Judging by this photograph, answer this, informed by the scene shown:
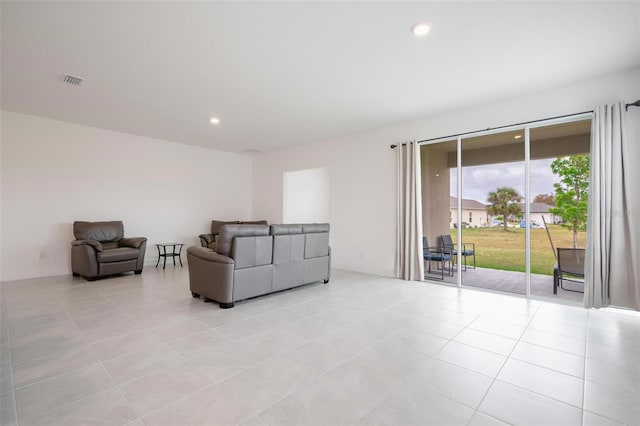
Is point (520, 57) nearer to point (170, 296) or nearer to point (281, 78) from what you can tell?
point (281, 78)

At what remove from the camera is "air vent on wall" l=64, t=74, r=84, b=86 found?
140 inches

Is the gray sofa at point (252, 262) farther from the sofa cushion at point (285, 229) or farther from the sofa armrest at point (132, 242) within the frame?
the sofa armrest at point (132, 242)

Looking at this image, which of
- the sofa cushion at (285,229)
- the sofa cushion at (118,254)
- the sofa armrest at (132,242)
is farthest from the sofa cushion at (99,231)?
the sofa cushion at (285,229)

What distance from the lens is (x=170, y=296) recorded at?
403 centimetres

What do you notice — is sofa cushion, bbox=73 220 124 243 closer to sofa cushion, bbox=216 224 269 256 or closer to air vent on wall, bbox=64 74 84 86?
air vent on wall, bbox=64 74 84 86

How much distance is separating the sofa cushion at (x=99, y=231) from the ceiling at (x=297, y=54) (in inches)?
79.2

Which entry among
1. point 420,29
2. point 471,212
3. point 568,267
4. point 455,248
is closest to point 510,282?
point 568,267

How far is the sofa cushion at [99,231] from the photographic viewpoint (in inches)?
208

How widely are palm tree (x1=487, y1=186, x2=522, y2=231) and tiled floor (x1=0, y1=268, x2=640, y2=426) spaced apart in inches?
52.0

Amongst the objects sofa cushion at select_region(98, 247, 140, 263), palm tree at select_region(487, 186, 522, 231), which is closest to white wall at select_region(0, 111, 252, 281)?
sofa cushion at select_region(98, 247, 140, 263)

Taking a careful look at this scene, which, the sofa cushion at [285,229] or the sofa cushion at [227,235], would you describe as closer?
the sofa cushion at [227,235]

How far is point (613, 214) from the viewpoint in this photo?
3369 millimetres

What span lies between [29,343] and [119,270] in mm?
2865

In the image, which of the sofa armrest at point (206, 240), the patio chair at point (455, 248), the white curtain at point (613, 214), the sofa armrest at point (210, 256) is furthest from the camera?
the sofa armrest at point (206, 240)
